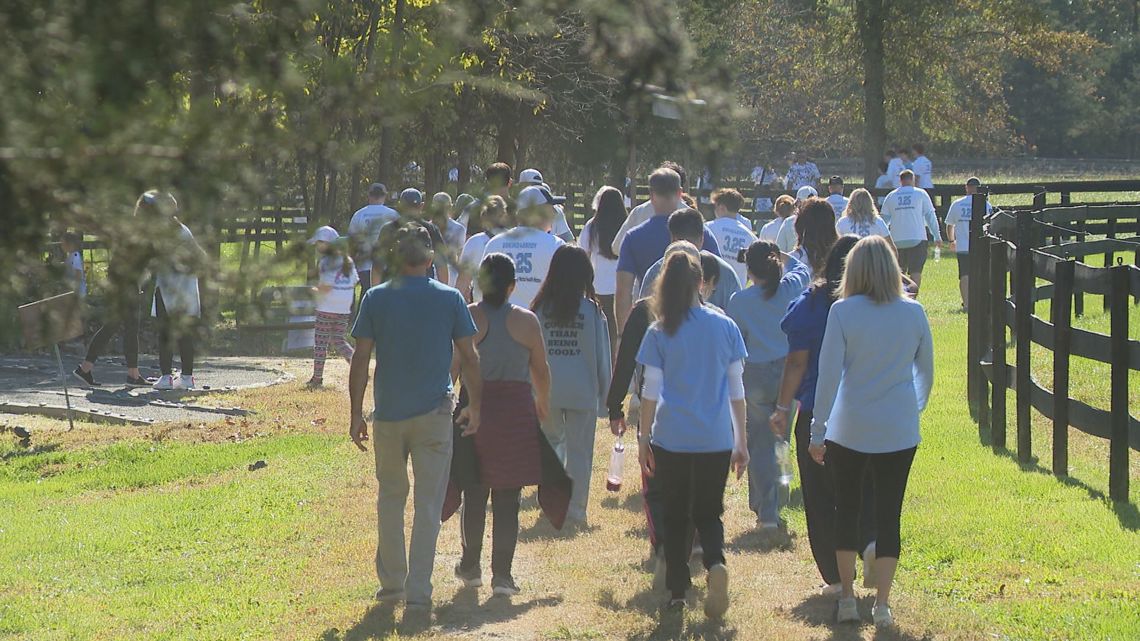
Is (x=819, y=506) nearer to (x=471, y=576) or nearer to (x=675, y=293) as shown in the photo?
(x=675, y=293)

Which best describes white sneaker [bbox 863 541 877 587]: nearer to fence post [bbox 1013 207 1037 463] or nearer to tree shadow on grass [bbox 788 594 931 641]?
tree shadow on grass [bbox 788 594 931 641]

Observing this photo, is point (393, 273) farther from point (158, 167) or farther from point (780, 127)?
point (780, 127)

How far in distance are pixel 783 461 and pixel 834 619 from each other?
279 centimetres

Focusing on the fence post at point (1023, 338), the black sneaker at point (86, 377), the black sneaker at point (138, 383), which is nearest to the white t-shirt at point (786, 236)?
the fence post at point (1023, 338)

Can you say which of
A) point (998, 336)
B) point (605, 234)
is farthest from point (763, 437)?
point (998, 336)

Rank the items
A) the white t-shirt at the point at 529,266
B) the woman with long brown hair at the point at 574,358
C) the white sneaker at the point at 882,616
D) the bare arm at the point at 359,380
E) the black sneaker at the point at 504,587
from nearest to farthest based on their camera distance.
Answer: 1. the white sneaker at the point at 882,616
2. the bare arm at the point at 359,380
3. the black sneaker at the point at 504,587
4. the woman with long brown hair at the point at 574,358
5. the white t-shirt at the point at 529,266

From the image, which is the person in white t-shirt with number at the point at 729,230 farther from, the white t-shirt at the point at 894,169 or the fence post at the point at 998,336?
the white t-shirt at the point at 894,169

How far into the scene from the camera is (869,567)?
7730 millimetres

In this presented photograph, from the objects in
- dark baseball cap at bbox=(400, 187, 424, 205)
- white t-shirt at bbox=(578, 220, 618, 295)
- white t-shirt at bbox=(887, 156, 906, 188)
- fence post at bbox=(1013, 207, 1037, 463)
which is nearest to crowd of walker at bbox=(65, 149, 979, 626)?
dark baseball cap at bbox=(400, 187, 424, 205)

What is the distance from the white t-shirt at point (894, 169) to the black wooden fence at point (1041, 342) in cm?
2062

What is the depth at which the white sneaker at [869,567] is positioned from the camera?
7583 mm

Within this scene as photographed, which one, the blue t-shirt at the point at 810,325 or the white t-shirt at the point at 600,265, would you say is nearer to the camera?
the blue t-shirt at the point at 810,325

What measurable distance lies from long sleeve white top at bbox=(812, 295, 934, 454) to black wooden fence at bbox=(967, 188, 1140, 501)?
2973mm

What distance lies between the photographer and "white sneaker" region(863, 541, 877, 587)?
7.58 metres
